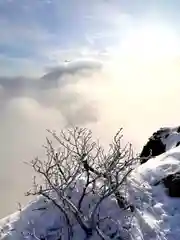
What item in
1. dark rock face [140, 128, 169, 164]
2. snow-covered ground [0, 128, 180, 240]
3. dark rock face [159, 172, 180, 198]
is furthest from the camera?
dark rock face [140, 128, 169, 164]

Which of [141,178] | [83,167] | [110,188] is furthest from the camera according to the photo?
[141,178]

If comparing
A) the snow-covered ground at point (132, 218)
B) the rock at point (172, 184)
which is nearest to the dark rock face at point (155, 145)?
the rock at point (172, 184)

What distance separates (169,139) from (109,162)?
8869 mm

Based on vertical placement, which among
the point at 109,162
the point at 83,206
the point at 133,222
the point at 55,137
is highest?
the point at 55,137

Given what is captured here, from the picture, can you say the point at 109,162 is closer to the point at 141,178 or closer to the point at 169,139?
the point at 141,178

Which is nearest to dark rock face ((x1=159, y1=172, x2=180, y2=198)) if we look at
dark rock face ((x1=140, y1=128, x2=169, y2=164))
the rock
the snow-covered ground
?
the rock

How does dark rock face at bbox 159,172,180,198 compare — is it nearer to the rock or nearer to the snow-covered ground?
the rock

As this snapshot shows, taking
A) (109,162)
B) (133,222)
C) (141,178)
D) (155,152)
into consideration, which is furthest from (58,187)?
(155,152)

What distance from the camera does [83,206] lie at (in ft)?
39.5

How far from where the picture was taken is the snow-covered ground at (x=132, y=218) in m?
11.2

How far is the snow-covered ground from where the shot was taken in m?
11.2

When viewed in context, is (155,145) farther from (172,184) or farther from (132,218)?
(132,218)

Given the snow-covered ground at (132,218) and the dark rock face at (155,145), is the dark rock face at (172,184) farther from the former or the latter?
the dark rock face at (155,145)

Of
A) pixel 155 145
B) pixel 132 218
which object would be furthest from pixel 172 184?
pixel 155 145
